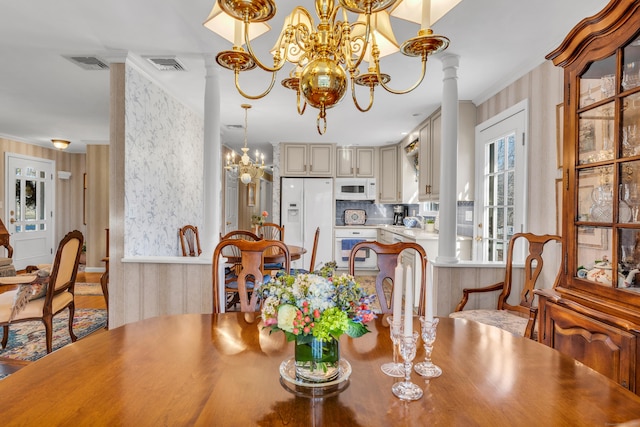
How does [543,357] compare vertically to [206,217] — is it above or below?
below

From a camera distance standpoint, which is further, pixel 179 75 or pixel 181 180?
pixel 181 180

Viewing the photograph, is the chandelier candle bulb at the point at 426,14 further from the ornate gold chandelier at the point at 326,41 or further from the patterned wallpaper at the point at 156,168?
the patterned wallpaper at the point at 156,168

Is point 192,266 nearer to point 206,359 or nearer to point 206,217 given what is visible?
point 206,217

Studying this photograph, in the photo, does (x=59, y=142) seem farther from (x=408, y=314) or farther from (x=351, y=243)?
(x=408, y=314)

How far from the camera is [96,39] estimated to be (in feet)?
8.41

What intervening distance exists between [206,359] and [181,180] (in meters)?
3.35

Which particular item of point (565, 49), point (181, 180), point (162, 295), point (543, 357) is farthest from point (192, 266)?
point (565, 49)

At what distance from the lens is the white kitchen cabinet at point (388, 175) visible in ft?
20.5

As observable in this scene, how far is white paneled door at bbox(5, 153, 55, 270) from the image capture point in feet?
20.9

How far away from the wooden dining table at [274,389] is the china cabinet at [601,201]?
46cm

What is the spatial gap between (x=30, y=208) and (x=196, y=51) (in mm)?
6238

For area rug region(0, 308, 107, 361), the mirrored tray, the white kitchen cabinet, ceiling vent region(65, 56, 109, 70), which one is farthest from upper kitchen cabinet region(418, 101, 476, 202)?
area rug region(0, 308, 107, 361)

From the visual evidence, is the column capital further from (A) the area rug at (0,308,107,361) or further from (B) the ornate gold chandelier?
(A) the area rug at (0,308,107,361)

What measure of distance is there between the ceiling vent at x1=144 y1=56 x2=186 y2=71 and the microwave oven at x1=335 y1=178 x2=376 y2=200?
12.3 feet
